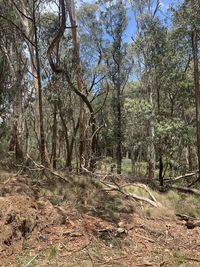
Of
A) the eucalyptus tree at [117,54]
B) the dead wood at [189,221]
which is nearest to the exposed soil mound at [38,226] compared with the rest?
the dead wood at [189,221]

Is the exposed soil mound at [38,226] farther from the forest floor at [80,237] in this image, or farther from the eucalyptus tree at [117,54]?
the eucalyptus tree at [117,54]

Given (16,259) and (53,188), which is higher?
(53,188)

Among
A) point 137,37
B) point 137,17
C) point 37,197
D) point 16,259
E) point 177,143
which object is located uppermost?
point 137,17

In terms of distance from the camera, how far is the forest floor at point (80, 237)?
584 centimetres

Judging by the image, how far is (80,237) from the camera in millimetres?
6516

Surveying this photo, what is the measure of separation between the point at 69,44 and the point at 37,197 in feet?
45.7

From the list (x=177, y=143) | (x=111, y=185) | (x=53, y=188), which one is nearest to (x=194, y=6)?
(x=177, y=143)

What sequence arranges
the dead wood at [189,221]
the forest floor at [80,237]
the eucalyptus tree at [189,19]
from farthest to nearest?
the eucalyptus tree at [189,19]
the dead wood at [189,221]
the forest floor at [80,237]

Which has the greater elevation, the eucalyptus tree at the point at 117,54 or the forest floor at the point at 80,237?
the eucalyptus tree at the point at 117,54

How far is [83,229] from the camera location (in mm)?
6801

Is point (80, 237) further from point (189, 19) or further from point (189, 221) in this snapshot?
point (189, 19)

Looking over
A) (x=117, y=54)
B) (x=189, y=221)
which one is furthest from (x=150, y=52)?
(x=189, y=221)

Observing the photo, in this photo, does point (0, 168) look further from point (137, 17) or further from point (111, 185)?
point (137, 17)

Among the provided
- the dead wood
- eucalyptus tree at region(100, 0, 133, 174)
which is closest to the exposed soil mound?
the dead wood
